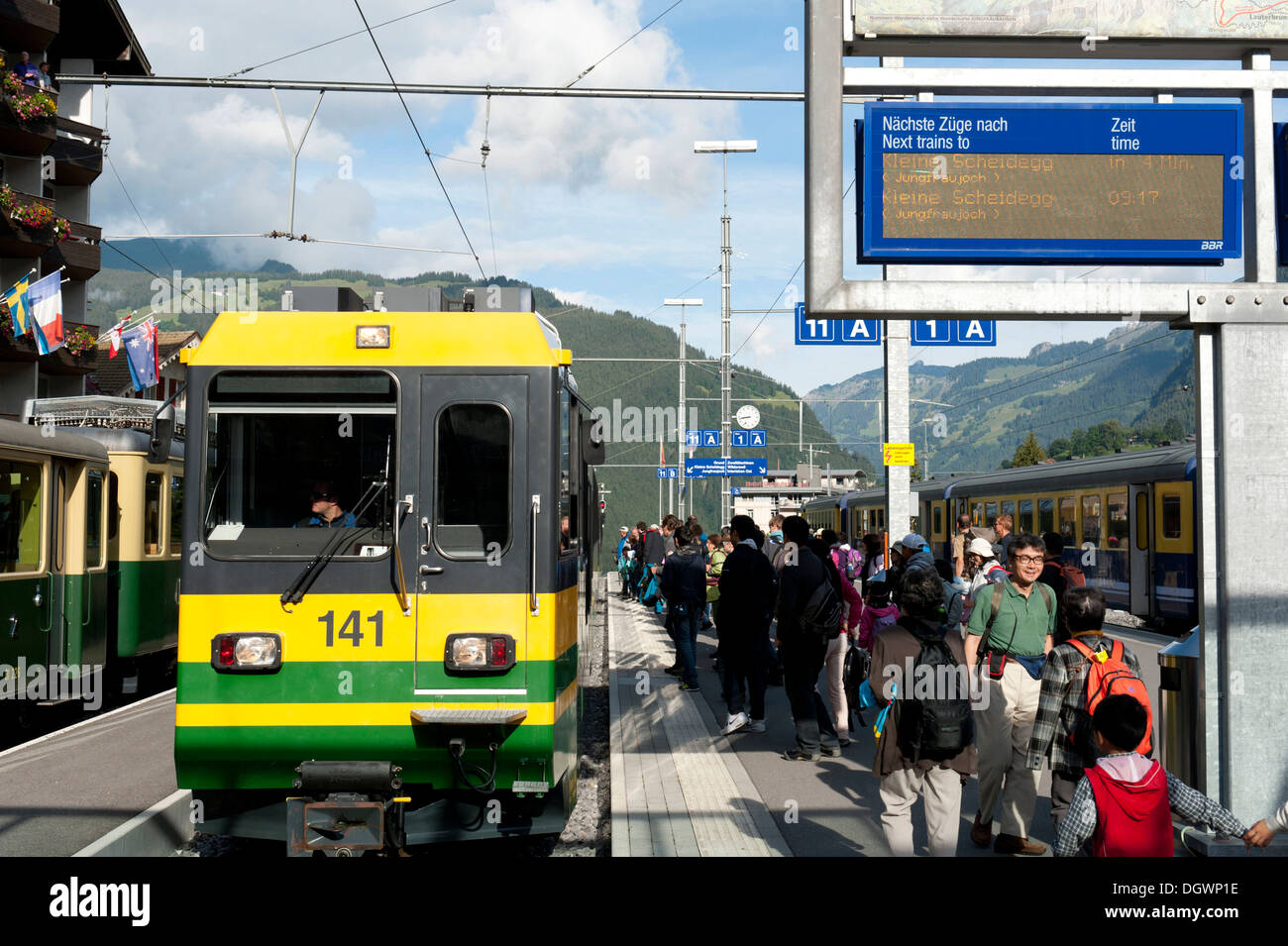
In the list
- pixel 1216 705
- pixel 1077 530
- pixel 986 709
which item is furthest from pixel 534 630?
pixel 1077 530

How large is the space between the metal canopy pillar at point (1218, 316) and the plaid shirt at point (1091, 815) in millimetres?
1428

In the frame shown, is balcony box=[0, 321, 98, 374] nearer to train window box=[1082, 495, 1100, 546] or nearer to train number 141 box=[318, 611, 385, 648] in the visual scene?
train window box=[1082, 495, 1100, 546]

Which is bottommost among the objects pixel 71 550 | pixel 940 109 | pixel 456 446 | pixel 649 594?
pixel 649 594

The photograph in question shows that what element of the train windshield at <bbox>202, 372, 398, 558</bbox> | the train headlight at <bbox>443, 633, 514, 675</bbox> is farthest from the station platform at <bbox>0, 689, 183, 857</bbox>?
the train headlight at <bbox>443, 633, 514, 675</bbox>

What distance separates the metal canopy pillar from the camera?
5934 millimetres

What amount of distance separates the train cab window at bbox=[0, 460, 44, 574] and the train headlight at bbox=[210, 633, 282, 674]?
5748 millimetres

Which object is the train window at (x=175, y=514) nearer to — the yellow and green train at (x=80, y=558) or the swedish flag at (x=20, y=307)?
the yellow and green train at (x=80, y=558)

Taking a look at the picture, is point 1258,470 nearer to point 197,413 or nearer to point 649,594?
point 197,413

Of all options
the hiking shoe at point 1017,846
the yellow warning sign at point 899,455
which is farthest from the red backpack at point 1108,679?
the yellow warning sign at point 899,455

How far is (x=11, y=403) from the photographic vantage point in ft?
113

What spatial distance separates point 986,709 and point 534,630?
2601 mm

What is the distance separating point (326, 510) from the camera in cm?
629

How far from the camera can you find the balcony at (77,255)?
36406 mm

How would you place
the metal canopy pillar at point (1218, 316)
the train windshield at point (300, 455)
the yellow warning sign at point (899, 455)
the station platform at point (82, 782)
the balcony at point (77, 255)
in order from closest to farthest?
1. the metal canopy pillar at point (1218, 316)
2. the train windshield at point (300, 455)
3. the station platform at point (82, 782)
4. the yellow warning sign at point (899, 455)
5. the balcony at point (77, 255)
